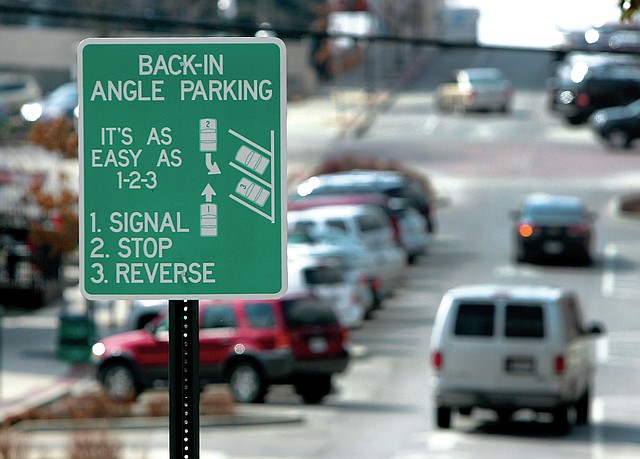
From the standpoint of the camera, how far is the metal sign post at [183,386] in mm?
5758

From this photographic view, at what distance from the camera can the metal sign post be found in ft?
18.9

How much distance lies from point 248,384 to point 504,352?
189 inches

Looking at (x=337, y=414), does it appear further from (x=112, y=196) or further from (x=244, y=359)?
(x=112, y=196)

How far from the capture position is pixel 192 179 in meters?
5.76

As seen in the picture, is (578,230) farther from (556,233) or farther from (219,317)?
(219,317)

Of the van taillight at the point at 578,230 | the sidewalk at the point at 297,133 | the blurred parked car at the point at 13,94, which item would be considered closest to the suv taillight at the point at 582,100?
the sidewalk at the point at 297,133

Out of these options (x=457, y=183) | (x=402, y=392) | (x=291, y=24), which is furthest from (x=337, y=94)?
(x=402, y=392)

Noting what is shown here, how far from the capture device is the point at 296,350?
23391 millimetres

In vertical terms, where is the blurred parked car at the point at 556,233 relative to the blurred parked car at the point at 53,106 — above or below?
below

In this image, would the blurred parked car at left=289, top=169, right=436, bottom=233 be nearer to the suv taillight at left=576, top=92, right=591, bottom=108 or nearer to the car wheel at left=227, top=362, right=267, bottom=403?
the car wheel at left=227, top=362, right=267, bottom=403

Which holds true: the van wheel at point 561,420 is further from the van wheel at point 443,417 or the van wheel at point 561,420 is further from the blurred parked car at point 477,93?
the blurred parked car at point 477,93

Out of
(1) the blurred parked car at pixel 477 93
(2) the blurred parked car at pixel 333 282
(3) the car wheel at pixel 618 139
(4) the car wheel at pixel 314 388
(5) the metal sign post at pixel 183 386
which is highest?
(1) the blurred parked car at pixel 477 93

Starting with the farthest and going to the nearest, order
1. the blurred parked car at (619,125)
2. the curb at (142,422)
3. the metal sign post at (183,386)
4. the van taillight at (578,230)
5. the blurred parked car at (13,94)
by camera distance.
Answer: the blurred parked car at (13,94) → the blurred parked car at (619,125) → the van taillight at (578,230) → the curb at (142,422) → the metal sign post at (183,386)

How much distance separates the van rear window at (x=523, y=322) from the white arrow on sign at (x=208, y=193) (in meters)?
14.8
